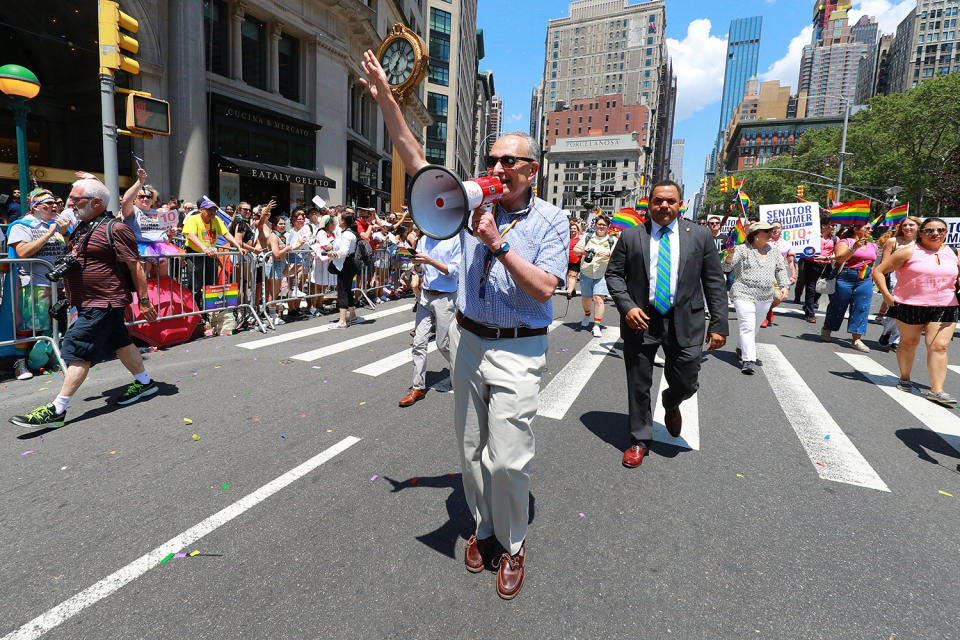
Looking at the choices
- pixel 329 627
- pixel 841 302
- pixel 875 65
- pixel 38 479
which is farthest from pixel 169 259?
pixel 875 65

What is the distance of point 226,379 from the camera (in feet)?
18.9

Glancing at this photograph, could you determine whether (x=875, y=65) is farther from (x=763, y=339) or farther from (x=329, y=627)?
(x=329, y=627)

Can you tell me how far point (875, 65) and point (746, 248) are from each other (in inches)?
7032

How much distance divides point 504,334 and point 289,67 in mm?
24426

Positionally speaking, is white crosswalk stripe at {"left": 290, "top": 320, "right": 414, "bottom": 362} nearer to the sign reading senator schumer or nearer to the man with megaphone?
the man with megaphone

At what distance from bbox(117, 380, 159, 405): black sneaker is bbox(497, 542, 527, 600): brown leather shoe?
4088mm

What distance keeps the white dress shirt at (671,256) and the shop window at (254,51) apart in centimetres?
2119

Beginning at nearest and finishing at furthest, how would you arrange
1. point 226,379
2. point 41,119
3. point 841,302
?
point 226,379
point 841,302
point 41,119

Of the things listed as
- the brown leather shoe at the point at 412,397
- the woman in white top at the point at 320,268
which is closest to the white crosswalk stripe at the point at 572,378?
the brown leather shoe at the point at 412,397

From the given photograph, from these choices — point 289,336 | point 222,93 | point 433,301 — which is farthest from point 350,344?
point 222,93

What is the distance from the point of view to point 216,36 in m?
18.7

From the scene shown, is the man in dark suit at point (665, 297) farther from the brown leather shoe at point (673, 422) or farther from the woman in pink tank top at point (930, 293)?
the woman in pink tank top at point (930, 293)

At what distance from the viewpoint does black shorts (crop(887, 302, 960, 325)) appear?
579 centimetres

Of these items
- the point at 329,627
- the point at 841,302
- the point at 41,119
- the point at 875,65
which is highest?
the point at 875,65
